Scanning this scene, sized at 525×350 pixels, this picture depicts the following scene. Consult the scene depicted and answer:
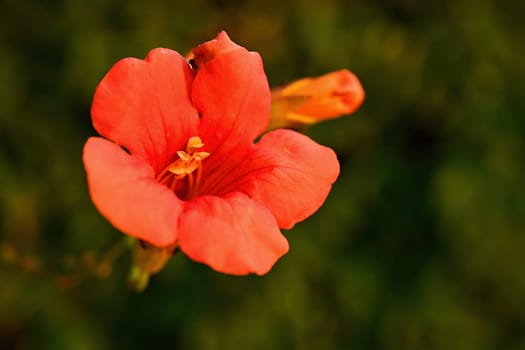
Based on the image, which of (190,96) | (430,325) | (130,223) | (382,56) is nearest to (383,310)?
(430,325)

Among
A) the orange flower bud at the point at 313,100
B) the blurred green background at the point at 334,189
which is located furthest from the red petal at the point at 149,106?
the blurred green background at the point at 334,189

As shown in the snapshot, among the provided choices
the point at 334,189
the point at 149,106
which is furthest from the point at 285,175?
the point at 334,189

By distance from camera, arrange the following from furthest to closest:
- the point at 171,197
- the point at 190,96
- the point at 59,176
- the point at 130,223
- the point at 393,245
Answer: the point at 393,245
the point at 59,176
the point at 190,96
the point at 171,197
the point at 130,223

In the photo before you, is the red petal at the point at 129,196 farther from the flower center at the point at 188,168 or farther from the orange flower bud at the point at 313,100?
the orange flower bud at the point at 313,100

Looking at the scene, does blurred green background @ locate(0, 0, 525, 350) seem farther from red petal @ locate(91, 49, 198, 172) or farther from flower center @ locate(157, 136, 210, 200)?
red petal @ locate(91, 49, 198, 172)

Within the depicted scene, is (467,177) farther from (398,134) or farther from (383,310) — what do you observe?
(383,310)

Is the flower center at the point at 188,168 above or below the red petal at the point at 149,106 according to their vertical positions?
below

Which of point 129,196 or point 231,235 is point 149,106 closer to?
point 129,196

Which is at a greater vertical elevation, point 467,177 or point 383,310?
point 467,177
